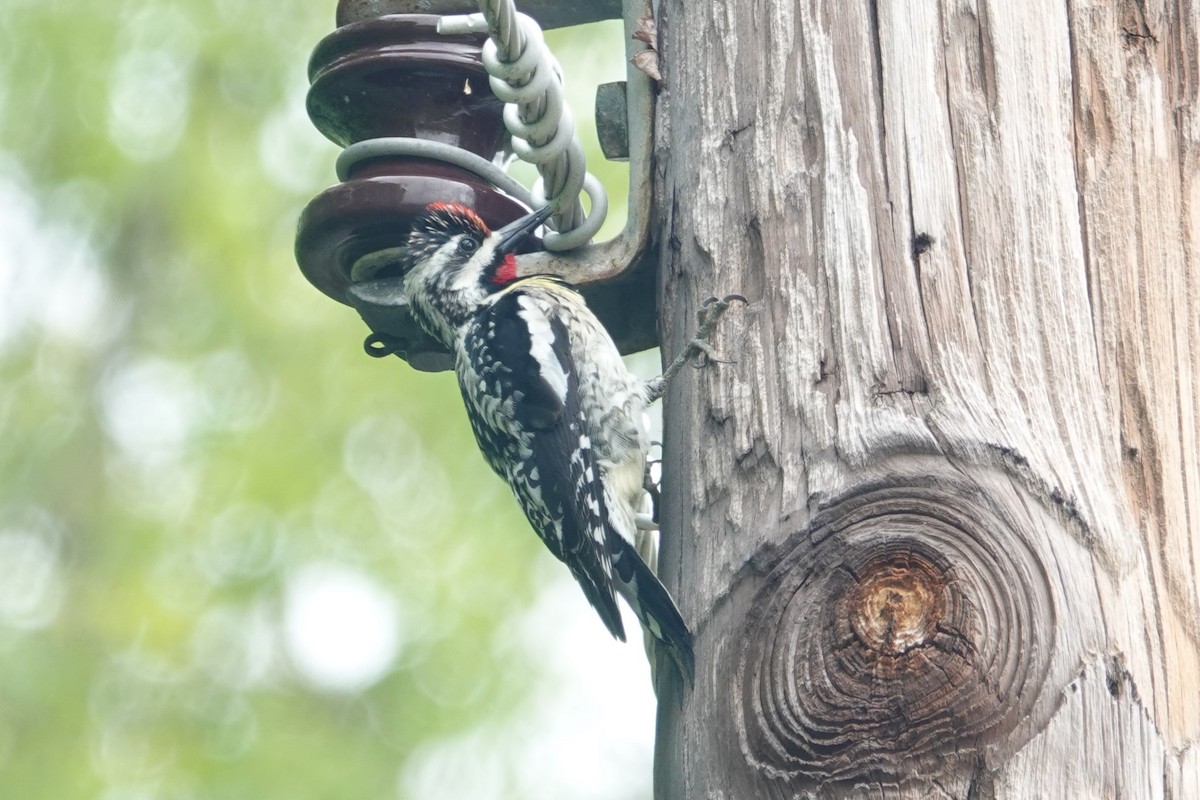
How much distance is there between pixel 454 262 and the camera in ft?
11.4

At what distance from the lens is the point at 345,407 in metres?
6.88

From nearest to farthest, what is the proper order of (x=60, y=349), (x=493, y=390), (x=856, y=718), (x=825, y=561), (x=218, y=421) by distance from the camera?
(x=856, y=718) → (x=825, y=561) → (x=493, y=390) → (x=218, y=421) → (x=60, y=349)

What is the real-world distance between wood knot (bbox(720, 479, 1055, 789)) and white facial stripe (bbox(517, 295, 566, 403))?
1631mm

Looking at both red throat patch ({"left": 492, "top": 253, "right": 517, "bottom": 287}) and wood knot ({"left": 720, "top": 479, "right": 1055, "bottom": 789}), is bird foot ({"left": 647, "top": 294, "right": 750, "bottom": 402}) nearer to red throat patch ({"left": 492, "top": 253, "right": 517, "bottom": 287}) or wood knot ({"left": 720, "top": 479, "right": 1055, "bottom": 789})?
wood knot ({"left": 720, "top": 479, "right": 1055, "bottom": 789})

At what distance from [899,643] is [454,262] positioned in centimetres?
212

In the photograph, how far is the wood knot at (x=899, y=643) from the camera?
5.11 feet

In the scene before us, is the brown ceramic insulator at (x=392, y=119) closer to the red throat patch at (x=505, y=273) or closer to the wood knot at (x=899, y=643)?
the red throat patch at (x=505, y=273)

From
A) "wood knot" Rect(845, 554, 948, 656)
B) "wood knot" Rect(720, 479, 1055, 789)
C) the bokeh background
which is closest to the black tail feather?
"wood knot" Rect(720, 479, 1055, 789)

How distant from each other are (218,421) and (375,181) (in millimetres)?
4410

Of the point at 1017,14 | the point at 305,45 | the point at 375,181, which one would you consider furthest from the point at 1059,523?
the point at 305,45

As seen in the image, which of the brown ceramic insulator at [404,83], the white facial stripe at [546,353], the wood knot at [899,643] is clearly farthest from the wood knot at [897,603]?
the white facial stripe at [546,353]

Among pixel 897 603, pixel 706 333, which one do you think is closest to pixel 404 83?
pixel 706 333

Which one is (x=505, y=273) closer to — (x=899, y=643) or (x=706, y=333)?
(x=706, y=333)

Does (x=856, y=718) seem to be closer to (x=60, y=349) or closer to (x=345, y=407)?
(x=345, y=407)
